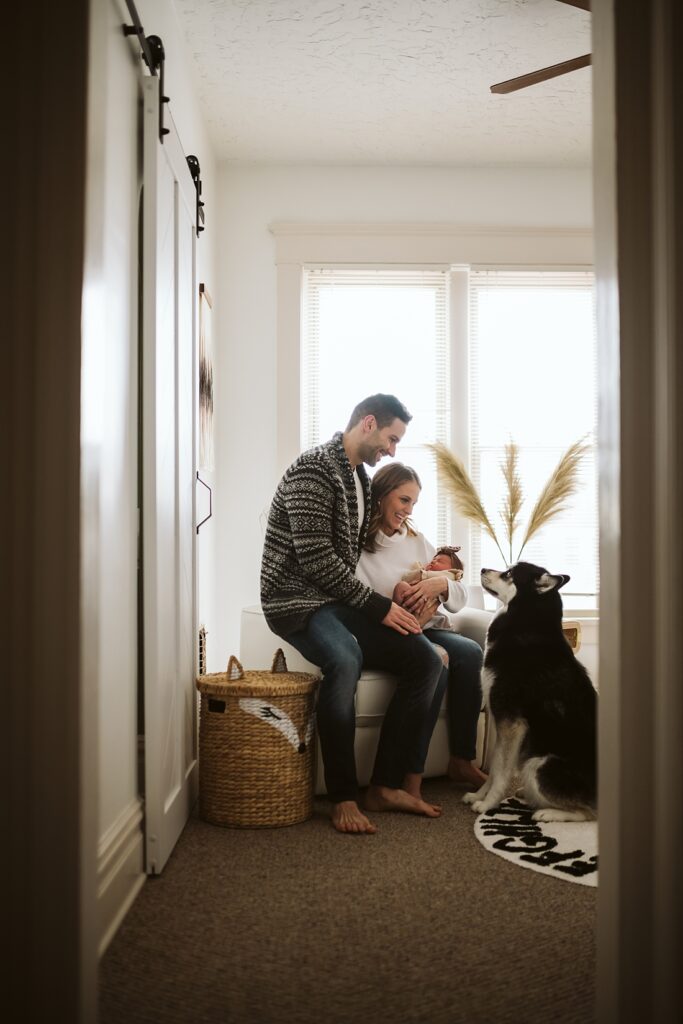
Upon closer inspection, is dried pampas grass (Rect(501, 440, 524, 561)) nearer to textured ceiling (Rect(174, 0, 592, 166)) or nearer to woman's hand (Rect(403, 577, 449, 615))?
woman's hand (Rect(403, 577, 449, 615))

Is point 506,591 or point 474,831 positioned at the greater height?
point 506,591

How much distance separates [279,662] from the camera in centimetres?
289

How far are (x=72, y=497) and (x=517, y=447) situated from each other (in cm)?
369

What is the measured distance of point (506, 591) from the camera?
2.78m

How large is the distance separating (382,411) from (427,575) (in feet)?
2.01

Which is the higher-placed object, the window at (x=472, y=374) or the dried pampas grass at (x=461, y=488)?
the window at (x=472, y=374)

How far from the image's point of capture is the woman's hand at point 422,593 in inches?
120

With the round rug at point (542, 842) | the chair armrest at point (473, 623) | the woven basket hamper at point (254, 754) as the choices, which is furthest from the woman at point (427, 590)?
the woven basket hamper at point (254, 754)

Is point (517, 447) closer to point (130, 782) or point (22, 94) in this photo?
point (130, 782)

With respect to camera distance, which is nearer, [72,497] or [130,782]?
[72,497]

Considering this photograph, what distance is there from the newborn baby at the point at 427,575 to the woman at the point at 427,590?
16 millimetres

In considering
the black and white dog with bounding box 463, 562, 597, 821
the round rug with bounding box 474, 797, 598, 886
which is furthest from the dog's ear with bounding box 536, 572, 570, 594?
the round rug with bounding box 474, 797, 598, 886

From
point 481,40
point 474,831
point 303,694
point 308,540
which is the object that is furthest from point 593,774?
point 481,40

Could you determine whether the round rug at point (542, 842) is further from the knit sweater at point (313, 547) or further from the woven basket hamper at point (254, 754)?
the knit sweater at point (313, 547)
